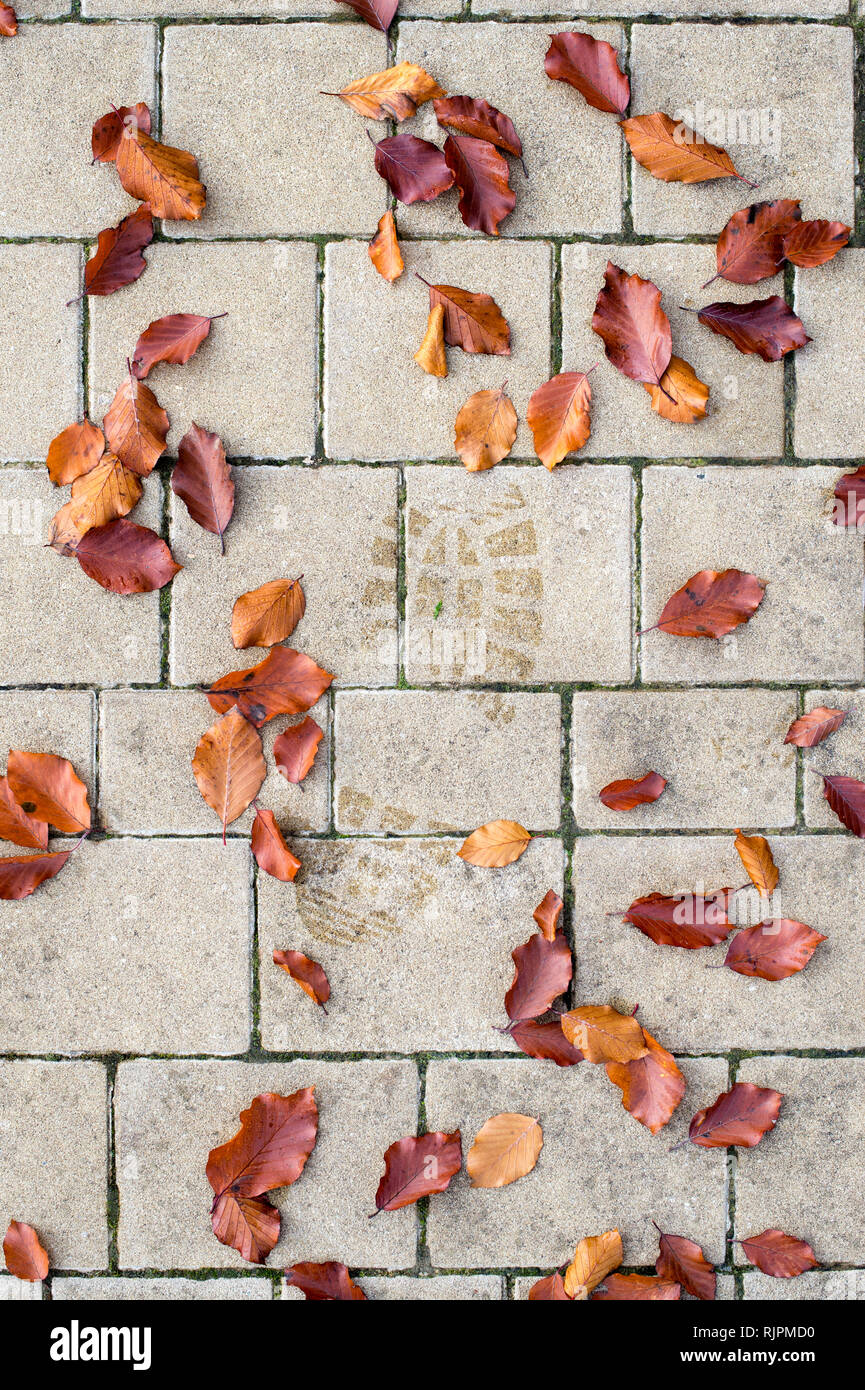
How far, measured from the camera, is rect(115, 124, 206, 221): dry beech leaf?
6.09ft

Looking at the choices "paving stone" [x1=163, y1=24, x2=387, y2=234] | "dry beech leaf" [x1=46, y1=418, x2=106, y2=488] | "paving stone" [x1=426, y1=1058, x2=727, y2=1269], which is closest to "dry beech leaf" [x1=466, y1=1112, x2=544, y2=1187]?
"paving stone" [x1=426, y1=1058, x2=727, y2=1269]

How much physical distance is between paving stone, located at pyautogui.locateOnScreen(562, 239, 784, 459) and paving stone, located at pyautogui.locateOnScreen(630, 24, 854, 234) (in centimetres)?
7

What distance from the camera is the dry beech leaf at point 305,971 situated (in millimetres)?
1883

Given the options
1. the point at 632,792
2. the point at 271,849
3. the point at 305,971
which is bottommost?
the point at 305,971

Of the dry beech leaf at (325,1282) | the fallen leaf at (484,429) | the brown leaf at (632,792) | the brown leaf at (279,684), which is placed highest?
the fallen leaf at (484,429)

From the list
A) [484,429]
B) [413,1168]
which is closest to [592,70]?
[484,429]

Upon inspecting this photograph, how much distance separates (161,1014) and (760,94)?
87.6 inches

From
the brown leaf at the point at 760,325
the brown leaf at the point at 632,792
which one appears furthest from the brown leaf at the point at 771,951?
the brown leaf at the point at 760,325

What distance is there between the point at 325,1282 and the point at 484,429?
1.73 meters

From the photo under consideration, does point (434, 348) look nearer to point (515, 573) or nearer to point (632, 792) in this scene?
point (515, 573)

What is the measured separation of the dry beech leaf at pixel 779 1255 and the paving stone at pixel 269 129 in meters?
2.20

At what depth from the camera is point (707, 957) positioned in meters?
1.94

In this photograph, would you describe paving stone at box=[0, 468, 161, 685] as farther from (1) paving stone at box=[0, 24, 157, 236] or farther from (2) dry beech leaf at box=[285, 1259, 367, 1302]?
(2) dry beech leaf at box=[285, 1259, 367, 1302]

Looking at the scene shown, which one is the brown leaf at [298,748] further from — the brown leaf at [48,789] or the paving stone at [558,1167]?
the paving stone at [558,1167]
